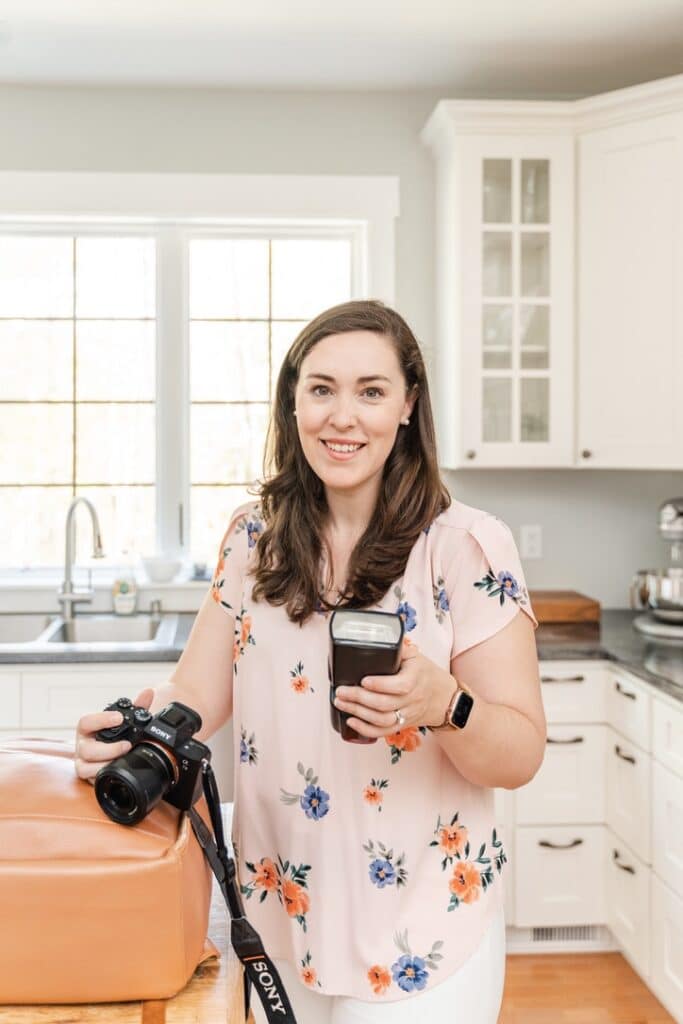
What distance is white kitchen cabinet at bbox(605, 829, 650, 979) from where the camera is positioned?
2.66 meters

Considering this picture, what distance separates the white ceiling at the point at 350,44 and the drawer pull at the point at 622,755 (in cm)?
195

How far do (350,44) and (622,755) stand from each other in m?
2.10

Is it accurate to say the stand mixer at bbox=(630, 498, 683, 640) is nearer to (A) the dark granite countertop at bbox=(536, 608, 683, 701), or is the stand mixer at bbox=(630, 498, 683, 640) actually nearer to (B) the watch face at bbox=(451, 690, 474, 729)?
(A) the dark granite countertop at bbox=(536, 608, 683, 701)

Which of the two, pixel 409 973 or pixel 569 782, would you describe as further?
pixel 569 782

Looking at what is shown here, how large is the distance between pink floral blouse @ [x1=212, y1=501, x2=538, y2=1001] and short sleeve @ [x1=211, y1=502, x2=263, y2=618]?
0.19 feet

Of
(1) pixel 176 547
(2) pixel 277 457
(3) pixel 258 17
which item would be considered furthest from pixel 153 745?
(1) pixel 176 547

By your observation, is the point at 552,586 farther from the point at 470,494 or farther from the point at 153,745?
the point at 153,745

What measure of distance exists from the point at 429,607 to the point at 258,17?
204 cm

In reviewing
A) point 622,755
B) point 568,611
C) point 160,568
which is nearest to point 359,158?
point 160,568

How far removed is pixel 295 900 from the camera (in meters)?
1.29

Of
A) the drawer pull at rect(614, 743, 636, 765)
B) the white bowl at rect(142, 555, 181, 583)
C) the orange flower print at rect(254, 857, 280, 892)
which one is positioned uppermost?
the white bowl at rect(142, 555, 181, 583)

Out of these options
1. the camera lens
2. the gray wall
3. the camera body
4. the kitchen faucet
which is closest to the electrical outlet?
the gray wall

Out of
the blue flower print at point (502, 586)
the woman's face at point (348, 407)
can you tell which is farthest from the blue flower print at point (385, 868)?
the woman's face at point (348, 407)

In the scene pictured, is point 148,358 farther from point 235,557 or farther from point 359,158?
point 235,557
